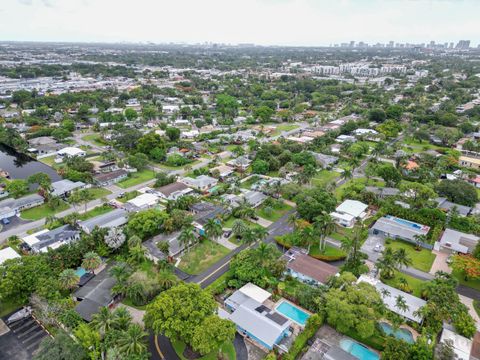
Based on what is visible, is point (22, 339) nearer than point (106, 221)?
Yes

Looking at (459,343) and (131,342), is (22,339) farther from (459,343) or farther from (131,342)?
(459,343)

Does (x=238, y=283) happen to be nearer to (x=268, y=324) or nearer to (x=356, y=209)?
(x=268, y=324)

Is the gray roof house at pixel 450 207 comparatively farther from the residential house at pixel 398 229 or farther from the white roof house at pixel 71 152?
the white roof house at pixel 71 152

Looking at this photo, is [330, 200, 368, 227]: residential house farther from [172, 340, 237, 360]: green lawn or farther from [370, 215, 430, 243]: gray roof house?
[172, 340, 237, 360]: green lawn

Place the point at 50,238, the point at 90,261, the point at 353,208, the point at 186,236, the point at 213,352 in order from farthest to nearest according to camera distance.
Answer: the point at 353,208, the point at 50,238, the point at 186,236, the point at 90,261, the point at 213,352

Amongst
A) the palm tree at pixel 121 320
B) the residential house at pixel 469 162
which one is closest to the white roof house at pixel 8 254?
the palm tree at pixel 121 320

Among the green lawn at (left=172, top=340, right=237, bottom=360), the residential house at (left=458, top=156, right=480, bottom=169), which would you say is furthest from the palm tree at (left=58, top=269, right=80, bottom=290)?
the residential house at (left=458, top=156, right=480, bottom=169)

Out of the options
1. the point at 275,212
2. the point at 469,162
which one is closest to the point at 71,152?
the point at 275,212
